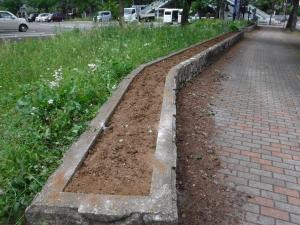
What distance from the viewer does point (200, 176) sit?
4.03 m

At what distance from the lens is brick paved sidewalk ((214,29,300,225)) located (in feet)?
11.7

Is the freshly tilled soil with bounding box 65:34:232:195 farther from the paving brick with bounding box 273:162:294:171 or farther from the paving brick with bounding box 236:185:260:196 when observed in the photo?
the paving brick with bounding box 273:162:294:171

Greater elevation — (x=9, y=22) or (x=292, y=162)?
(x=9, y=22)

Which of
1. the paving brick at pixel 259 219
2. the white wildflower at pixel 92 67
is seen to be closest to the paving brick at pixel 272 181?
the paving brick at pixel 259 219

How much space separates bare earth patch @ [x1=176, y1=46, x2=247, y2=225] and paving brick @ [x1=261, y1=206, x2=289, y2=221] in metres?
0.23

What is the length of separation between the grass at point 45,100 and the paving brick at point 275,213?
2.17 meters

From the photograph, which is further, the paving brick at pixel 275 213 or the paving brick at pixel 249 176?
the paving brick at pixel 249 176

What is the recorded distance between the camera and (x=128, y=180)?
3059mm

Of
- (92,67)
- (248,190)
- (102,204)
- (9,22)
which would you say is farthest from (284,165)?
(9,22)

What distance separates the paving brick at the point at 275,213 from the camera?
3.36m

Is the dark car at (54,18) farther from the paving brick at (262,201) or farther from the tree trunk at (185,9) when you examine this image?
the paving brick at (262,201)

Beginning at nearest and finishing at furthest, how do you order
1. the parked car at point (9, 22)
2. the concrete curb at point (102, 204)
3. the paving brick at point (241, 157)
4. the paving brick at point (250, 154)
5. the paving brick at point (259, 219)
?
the concrete curb at point (102, 204) < the paving brick at point (259, 219) < the paving brick at point (241, 157) < the paving brick at point (250, 154) < the parked car at point (9, 22)

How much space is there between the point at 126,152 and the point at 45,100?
73.0 inches

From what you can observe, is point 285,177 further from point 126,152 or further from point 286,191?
point 126,152
